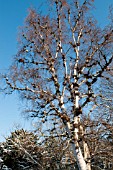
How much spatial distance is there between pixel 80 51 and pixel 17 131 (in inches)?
724

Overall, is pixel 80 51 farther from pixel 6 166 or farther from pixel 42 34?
pixel 6 166

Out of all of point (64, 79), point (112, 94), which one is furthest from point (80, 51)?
point (112, 94)

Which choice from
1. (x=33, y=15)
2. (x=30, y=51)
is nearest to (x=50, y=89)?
(x=30, y=51)

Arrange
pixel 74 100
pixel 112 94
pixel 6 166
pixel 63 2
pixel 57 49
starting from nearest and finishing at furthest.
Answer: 1. pixel 74 100
2. pixel 57 49
3. pixel 63 2
4. pixel 112 94
5. pixel 6 166

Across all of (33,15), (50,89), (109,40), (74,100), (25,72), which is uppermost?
(33,15)

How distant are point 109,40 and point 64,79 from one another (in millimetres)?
2362

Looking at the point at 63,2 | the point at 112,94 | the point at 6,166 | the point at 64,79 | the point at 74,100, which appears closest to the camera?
the point at 74,100

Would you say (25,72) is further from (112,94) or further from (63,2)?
(112,94)

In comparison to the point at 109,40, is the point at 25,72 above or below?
below

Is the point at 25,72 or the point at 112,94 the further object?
the point at 112,94

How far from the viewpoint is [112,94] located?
17.2m

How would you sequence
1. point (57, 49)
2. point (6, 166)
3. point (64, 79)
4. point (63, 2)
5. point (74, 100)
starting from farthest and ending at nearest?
point (6, 166)
point (63, 2)
point (57, 49)
point (64, 79)
point (74, 100)

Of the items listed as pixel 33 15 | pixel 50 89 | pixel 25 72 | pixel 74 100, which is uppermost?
pixel 33 15

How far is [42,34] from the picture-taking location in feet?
32.9
